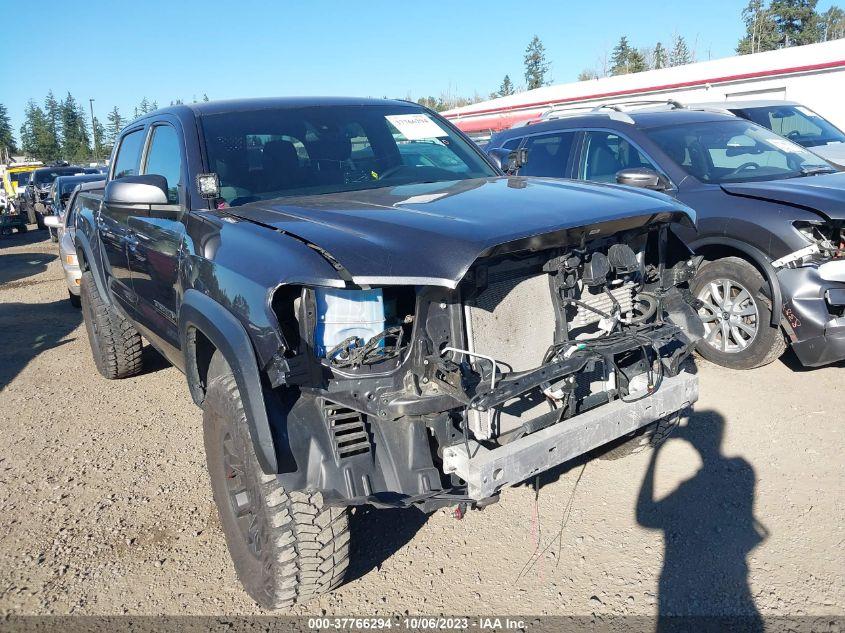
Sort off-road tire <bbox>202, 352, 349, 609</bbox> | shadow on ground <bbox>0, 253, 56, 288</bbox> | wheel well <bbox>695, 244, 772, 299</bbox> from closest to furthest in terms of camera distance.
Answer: off-road tire <bbox>202, 352, 349, 609</bbox>
wheel well <bbox>695, 244, 772, 299</bbox>
shadow on ground <bbox>0, 253, 56, 288</bbox>

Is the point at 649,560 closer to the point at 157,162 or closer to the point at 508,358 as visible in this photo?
the point at 508,358

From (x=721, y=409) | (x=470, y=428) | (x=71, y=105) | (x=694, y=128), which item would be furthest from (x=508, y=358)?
(x=71, y=105)

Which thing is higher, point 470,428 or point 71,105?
point 71,105

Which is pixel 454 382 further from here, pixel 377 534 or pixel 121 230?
pixel 121 230

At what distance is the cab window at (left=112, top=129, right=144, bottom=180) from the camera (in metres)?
4.64

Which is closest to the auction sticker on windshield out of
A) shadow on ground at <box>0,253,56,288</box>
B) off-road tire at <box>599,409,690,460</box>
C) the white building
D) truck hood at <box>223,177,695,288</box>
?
truck hood at <box>223,177,695,288</box>

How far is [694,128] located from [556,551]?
14.2 feet

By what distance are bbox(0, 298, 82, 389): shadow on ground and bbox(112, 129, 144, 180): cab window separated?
7.41 feet

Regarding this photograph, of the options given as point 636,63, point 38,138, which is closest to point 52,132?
point 38,138

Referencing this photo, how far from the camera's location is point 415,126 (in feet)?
14.1

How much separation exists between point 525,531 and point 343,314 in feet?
5.18

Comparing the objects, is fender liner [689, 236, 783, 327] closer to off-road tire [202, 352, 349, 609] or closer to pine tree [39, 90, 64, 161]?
off-road tire [202, 352, 349, 609]

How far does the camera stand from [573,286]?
2.93 meters

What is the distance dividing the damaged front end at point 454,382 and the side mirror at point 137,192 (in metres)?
1.17
